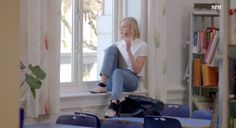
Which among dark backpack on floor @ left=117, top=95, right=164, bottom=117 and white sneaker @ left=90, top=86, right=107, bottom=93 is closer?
dark backpack on floor @ left=117, top=95, right=164, bottom=117

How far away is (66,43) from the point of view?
5.02 meters

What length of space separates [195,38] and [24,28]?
2.39 m

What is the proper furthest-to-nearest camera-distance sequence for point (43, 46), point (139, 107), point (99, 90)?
1. point (99, 90)
2. point (139, 107)
3. point (43, 46)

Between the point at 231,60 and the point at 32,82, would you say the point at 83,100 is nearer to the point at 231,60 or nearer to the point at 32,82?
the point at 32,82

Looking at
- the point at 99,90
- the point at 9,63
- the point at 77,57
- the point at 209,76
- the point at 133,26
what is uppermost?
the point at 133,26

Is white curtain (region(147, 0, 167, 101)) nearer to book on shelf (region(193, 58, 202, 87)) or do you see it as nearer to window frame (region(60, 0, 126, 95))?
book on shelf (region(193, 58, 202, 87))

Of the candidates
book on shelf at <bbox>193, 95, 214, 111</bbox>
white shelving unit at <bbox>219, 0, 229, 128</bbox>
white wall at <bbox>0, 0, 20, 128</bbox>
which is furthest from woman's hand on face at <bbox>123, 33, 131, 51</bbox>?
white wall at <bbox>0, 0, 20, 128</bbox>

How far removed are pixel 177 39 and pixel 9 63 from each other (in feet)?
15.9

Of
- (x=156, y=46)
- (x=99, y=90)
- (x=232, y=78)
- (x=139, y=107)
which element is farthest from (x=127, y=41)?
(x=232, y=78)

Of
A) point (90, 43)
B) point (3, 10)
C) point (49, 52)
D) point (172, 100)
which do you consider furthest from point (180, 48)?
point (3, 10)

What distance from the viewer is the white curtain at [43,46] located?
4.16 m

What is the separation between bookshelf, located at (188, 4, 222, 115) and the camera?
5516mm

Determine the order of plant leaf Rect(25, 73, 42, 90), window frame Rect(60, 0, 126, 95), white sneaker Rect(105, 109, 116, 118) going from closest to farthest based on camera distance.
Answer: plant leaf Rect(25, 73, 42, 90) → white sneaker Rect(105, 109, 116, 118) → window frame Rect(60, 0, 126, 95)

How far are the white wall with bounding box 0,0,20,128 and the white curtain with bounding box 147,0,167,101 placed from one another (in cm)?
420
